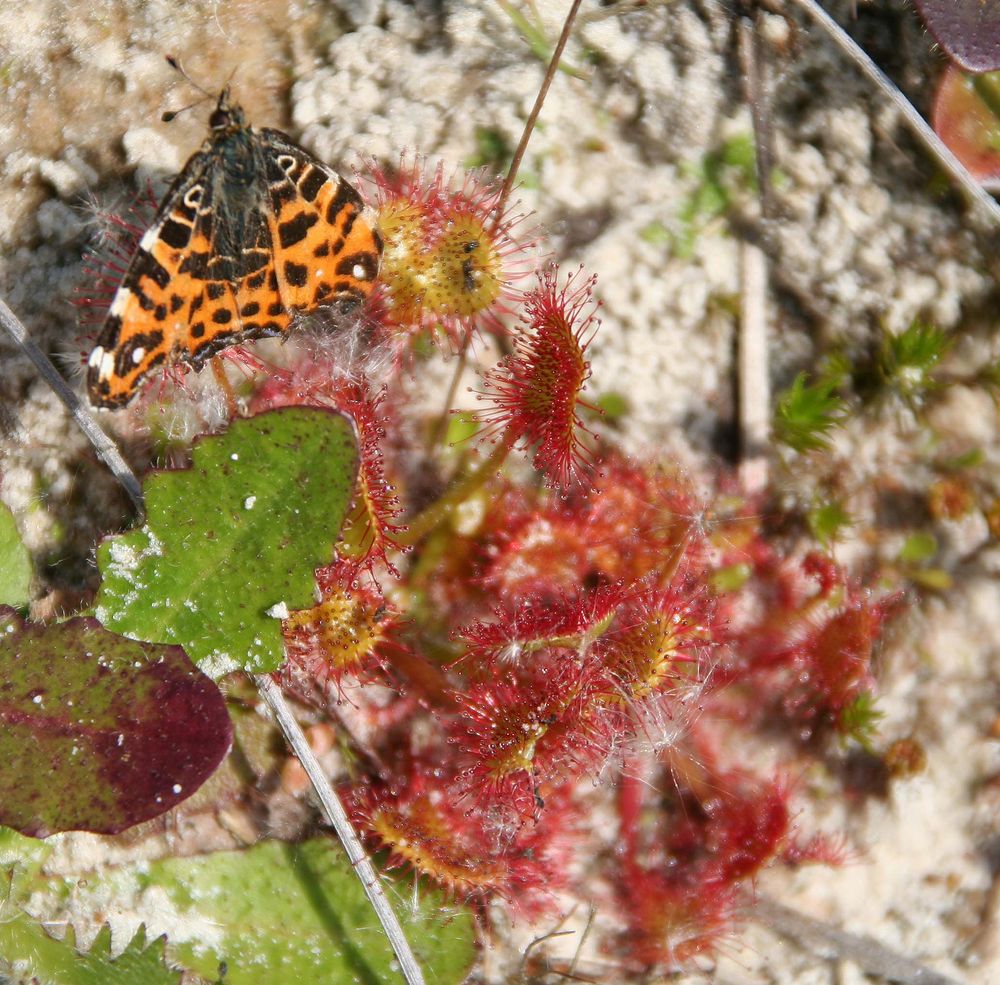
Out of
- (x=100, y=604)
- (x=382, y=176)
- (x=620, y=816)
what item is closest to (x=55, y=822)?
(x=100, y=604)

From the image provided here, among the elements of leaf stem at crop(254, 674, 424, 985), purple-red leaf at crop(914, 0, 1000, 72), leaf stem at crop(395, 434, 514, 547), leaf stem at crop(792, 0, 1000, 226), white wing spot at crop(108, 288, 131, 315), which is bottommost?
leaf stem at crop(254, 674, 424, 985)

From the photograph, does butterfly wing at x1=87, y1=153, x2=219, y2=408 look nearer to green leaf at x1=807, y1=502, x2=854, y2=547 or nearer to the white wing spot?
the white wing spot

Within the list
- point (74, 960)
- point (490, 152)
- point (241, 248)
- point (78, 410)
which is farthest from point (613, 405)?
point (74, 960)

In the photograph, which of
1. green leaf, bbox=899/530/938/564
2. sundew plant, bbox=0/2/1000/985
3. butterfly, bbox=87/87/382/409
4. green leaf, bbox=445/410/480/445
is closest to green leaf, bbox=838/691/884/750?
sundew plant, bbox=0/2/1000/985

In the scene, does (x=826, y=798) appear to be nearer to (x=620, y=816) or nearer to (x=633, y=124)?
(x=620, y=816)

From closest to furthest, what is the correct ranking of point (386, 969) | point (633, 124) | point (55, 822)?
1. point (55, 822)
2. point (386, 969)
3. point (633, 124)

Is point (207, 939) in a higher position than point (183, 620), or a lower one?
lower

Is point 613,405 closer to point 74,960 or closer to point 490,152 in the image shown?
point 490,152
